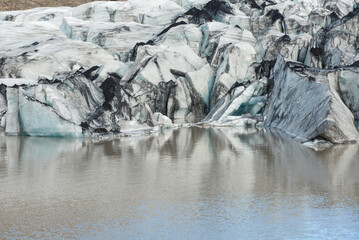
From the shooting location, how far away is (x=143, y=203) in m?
8.07

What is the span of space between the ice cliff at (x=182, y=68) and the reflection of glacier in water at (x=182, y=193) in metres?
4.15

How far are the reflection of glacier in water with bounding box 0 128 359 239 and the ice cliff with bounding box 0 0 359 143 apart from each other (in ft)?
13.6

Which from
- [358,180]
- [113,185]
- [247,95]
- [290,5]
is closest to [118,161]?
[113,185]

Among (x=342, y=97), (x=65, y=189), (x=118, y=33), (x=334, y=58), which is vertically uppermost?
(x=118, y=33)

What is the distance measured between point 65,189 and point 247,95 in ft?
57.2

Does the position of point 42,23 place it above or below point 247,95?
above

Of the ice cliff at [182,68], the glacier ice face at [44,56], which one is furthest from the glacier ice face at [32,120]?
the glacier ice face at [44,56]

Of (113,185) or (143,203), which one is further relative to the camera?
(113,185)

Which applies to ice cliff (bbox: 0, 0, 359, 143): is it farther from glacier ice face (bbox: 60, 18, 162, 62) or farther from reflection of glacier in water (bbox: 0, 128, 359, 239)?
reflection of glacier in water (bbox: 0, 128, 359, 239)

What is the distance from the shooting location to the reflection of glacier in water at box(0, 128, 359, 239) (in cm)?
665

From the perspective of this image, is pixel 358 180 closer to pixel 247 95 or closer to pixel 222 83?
pixel 247 95

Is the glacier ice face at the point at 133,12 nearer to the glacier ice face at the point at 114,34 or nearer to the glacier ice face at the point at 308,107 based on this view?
the glacier ice face at the point at 114,34

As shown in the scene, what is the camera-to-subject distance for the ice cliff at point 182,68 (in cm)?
1942

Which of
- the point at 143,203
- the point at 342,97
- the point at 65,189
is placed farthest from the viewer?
the point at 342,97
